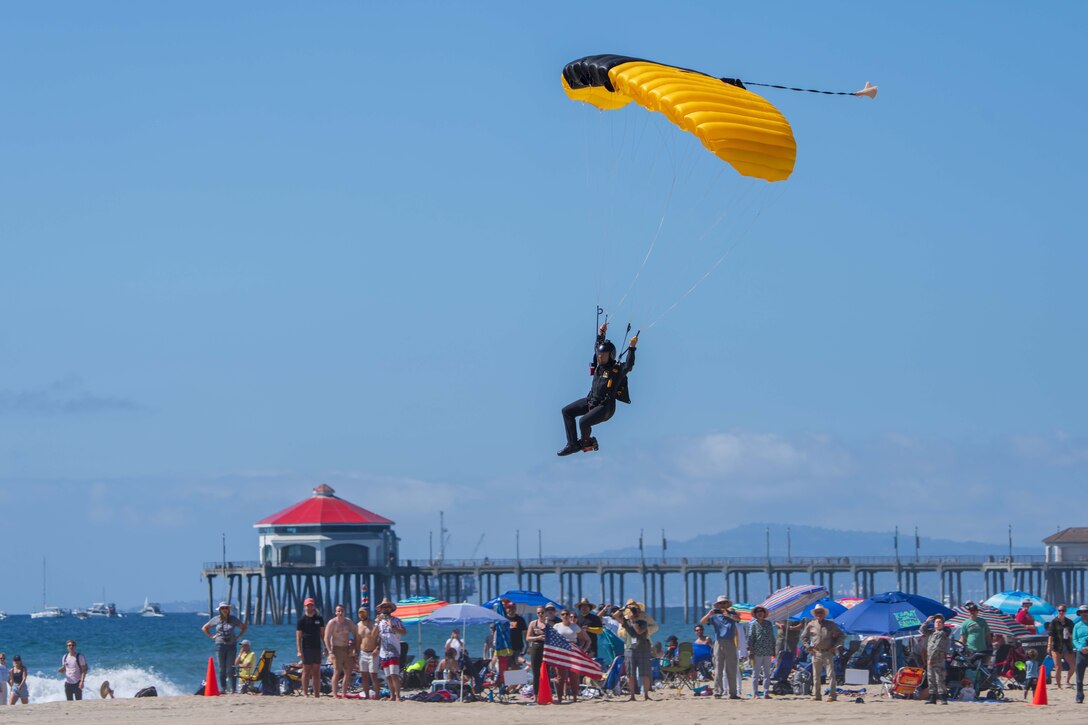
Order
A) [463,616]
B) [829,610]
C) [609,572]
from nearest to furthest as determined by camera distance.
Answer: [463,616] → [829,610] → [609,572]

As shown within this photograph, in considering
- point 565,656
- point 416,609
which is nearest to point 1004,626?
point 565,656

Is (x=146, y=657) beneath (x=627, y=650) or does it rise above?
beneath

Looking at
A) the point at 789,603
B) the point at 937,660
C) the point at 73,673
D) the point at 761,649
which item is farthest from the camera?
the point at 789,603

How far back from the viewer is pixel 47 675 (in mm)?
48312

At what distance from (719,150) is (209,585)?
2808 inches

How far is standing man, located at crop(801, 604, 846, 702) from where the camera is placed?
19.5 metres

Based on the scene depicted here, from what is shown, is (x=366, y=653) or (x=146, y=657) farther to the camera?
(x=146, y=657)

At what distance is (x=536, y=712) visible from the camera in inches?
728

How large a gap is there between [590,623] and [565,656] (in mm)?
1467

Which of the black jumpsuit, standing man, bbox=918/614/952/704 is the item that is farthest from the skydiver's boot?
standing man, bbox=918/614/952/704

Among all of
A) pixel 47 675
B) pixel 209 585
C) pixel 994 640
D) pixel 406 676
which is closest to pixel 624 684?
pixel 406 676

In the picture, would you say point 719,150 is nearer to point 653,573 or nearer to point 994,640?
point 994,640

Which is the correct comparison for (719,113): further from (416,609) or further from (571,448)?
(416,609)

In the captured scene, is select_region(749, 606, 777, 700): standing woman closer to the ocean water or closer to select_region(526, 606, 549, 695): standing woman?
select_region(526, 606, 549, 695): standing woman
